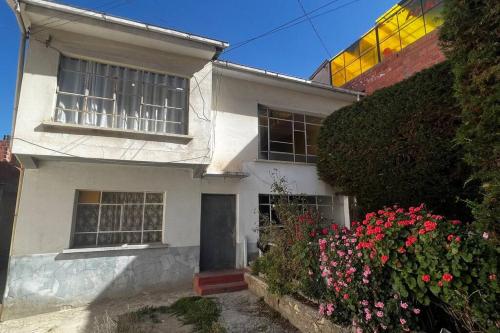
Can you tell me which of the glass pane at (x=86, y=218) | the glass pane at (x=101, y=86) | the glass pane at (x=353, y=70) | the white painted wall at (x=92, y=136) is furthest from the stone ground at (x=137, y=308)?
the glass pane at (x=353, y=70)

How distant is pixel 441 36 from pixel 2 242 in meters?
15.1

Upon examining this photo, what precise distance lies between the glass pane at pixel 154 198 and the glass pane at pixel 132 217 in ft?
0.89

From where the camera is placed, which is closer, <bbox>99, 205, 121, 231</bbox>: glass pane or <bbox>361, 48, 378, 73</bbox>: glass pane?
<bbox>99, 205, 121, 231</bbox>: glass pane

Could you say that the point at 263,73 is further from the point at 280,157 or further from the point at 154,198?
the point at 154,198

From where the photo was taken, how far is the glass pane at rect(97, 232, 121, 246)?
7.27 meters

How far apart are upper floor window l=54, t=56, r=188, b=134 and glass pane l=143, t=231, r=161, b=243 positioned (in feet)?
9.43

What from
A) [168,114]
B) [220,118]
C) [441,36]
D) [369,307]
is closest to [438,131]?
[441,36]

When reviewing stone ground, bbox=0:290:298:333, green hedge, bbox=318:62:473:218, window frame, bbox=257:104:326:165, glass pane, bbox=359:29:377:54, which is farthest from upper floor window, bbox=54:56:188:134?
glass pane, bbox=359:29:377:54

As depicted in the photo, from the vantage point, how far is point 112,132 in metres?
6.50

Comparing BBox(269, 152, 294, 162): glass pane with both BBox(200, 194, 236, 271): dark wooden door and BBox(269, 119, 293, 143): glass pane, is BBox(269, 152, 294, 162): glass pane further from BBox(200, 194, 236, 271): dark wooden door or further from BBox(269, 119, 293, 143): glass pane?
BBox(200, 194, 236, 271): dark wooden door

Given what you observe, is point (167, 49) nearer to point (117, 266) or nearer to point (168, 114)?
point (168, 114)

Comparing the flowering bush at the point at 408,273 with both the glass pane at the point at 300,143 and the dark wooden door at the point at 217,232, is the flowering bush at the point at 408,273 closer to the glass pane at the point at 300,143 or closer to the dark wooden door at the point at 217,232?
the dark wooden door at the point at 217,232

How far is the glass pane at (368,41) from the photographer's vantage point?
14340 mm

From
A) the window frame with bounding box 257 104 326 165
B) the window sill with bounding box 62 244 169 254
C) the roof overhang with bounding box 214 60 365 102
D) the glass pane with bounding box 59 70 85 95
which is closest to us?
the glass pane with bounding box 59 70 85 95
